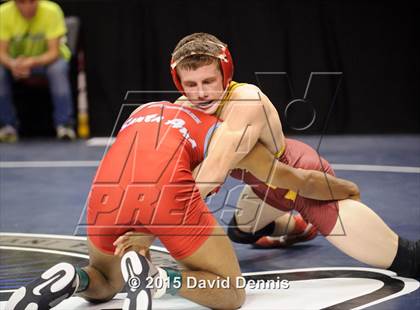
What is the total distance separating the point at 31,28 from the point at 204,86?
17.0 ft

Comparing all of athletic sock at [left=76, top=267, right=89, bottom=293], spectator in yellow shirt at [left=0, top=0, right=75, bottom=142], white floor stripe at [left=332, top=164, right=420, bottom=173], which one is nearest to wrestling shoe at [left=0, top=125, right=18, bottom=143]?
spectator in yellow shirt at [left=0, top=0, right=75, bottom=142]

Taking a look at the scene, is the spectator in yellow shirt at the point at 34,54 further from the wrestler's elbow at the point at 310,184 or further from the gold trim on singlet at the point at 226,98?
the wrestler's elbow at the point at 310,184

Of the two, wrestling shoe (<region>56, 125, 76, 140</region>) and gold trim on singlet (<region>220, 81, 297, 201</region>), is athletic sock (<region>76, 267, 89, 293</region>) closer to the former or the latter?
gold trim on singlet (<region>220, 81, 297, 201</region>)

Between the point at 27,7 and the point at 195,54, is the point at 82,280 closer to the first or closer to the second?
the point at 195,54

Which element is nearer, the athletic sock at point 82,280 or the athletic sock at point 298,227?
the athletic sock at point 82,280

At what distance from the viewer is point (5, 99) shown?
8.59 meters

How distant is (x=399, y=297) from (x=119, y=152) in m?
1.30

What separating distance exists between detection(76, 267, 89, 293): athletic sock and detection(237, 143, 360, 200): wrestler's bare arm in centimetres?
80

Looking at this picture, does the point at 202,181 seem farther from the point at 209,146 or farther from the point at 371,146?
the point at 371,146

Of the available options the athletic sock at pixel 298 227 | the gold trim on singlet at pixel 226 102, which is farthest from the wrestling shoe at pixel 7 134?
the gold trim on singlet at pixel 226 102

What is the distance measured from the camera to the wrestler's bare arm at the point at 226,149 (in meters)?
3.61

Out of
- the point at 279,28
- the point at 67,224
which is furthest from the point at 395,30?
the point at 67,224

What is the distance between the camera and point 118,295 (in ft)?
12.5

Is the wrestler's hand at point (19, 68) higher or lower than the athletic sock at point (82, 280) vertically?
lower
